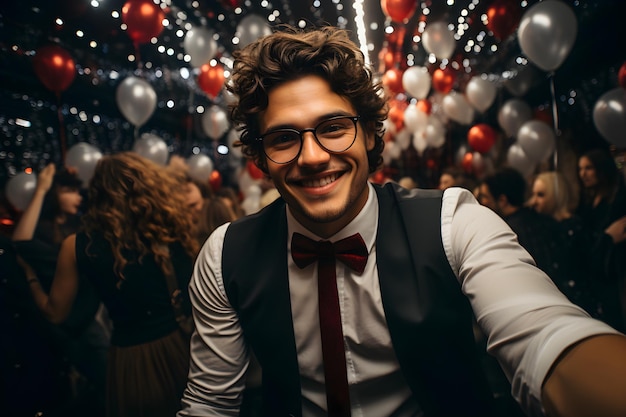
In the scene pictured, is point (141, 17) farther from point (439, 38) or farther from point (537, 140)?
point (537, 140)

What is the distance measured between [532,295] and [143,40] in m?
3.38

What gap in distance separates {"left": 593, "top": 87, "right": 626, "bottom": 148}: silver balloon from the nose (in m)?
3.05

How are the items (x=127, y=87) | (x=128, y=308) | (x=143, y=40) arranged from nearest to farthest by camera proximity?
1. (x=128, y=308)
2. (x=143, y=40)
3. (x=127, y=87)

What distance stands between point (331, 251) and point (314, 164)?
0.26m

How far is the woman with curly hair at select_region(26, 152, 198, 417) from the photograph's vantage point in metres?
1.71

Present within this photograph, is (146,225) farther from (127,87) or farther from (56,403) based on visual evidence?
(127,87)

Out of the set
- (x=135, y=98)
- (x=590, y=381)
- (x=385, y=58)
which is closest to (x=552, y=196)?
(x=590, y=381)

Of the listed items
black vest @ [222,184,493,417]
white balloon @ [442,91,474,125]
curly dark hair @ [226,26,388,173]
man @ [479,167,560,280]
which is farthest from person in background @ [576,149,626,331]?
white balloon @ [442,91,474,125]

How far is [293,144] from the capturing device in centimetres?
113

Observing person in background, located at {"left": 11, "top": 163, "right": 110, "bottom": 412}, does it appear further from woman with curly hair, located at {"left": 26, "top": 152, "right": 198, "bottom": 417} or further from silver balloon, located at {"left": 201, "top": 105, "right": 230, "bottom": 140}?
silver balloon, located at {"left": 201, "top": 105, "right": 230, "bottom": 140}

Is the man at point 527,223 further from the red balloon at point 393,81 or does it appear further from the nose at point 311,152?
the red balloon at point 393,81

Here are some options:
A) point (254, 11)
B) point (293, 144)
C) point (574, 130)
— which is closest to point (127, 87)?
point (254, 11)

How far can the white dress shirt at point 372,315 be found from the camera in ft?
2.64

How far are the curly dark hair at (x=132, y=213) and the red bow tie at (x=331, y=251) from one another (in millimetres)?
883
